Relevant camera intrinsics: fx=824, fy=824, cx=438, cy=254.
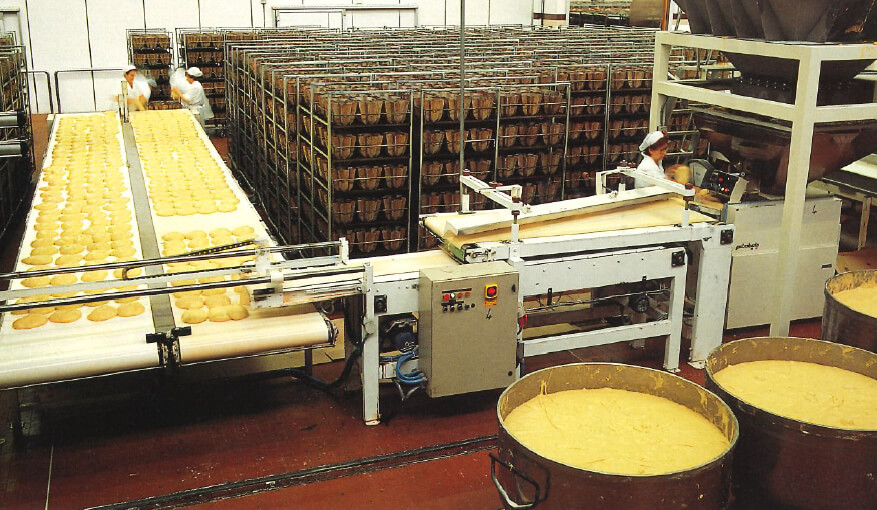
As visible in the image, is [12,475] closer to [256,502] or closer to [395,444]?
[256,502]

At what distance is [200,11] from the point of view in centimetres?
2081

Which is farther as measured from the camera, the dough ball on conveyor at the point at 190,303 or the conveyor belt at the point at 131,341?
the dough ball on conveyor at the point at 190,303

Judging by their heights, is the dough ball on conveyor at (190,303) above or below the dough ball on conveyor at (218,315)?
above

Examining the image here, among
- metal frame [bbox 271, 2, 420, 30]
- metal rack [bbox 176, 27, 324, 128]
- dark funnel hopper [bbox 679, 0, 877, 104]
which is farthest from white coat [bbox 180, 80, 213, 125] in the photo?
dark funnel hopper [bbox 679, 0, 877, 104]

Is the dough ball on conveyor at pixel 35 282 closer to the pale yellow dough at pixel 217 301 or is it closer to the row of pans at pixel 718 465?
the pale yellow dough at pixel 217 301

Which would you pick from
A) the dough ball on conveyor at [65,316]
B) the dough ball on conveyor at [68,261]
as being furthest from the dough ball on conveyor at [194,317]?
the dough ball on conveyor at [68,261]

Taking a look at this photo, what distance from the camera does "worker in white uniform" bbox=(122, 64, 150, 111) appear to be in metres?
13.1

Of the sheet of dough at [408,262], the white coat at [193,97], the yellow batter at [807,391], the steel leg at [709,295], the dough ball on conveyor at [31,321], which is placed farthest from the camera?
the white coat at [193,97]

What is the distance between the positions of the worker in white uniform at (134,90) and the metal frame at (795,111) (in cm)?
998

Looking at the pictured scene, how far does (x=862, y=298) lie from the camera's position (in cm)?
404

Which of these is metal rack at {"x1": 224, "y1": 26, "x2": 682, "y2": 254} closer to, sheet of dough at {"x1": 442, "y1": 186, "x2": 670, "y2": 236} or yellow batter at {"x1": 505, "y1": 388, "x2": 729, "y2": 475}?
sheet of dough at {"x1": 442, "y1": 186, "x2": 670, "y2": 236}

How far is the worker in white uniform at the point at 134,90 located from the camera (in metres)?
13.1

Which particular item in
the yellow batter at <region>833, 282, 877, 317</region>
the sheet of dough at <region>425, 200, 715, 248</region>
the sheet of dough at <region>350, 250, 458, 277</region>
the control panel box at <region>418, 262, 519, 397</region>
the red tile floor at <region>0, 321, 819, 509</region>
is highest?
the yellow batter at <region>833, 282, 877, 317</region>

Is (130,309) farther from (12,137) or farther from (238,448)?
(12,137)
